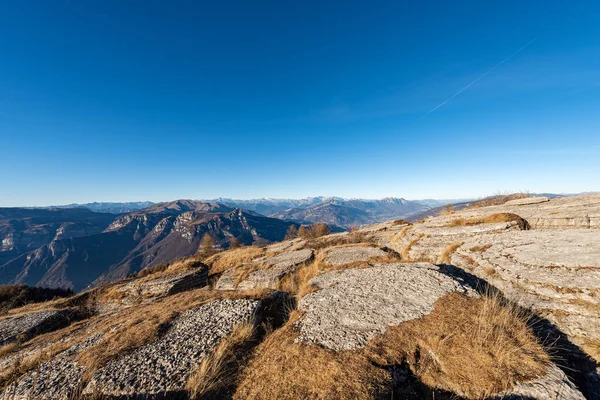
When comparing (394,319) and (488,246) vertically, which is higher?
(488,246)

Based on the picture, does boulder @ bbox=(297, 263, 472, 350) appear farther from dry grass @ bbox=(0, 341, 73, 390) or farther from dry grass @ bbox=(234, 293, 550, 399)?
dry grass @ bbox=(0, 341, 73, 390)

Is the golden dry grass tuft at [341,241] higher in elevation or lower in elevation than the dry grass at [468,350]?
lower

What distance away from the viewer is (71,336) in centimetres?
761

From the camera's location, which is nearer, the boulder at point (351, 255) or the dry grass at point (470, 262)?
the dry grass at point (470, 262)

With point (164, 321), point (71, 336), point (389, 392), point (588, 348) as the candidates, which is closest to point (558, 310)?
point (588, 348)

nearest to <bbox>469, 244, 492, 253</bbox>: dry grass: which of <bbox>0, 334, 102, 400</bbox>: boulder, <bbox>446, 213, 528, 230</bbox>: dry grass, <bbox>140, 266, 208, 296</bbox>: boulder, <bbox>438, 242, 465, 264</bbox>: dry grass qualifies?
<bbox>438, 242, 465, 264</bbox>: dry grass

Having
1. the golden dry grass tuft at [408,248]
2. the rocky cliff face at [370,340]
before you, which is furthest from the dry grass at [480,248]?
the golden dry grass tuft at [408,248]

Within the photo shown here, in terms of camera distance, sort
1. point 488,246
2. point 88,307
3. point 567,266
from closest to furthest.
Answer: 1. point 567,266
2. point 488,246
3. point 88,307

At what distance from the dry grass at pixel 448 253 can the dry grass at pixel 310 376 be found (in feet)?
26.2

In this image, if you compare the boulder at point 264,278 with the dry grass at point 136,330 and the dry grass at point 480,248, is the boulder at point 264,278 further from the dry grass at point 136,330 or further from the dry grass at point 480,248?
the dry grass at point 480,248

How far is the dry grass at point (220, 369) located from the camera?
162 inches

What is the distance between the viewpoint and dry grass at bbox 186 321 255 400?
412 centimetres

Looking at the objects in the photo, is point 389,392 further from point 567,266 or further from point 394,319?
point 567,266

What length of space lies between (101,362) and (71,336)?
426 cm
